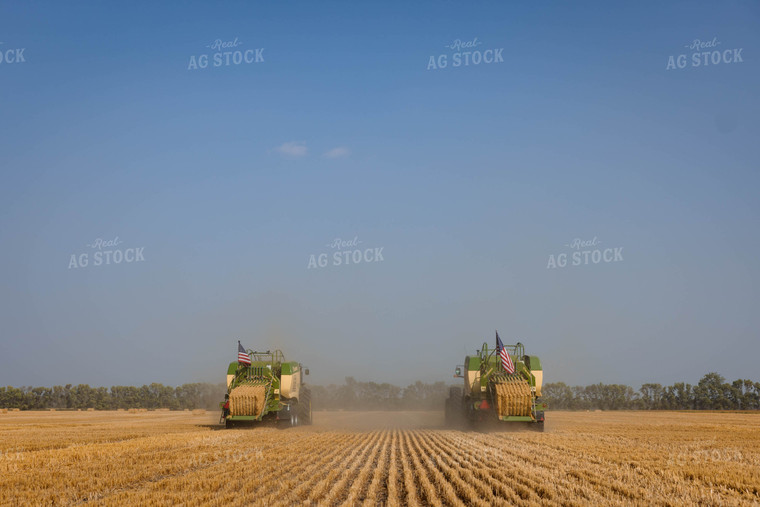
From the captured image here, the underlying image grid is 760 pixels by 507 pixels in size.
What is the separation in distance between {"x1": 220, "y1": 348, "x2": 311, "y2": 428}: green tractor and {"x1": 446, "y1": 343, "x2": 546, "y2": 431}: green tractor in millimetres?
8022

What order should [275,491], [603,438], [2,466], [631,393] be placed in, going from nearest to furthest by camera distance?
[275,491]
[2,466]
[603,438]
[631,393]

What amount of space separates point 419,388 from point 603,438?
80.0 m

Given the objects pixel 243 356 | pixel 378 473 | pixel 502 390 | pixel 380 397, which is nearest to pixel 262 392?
pixel 243 356

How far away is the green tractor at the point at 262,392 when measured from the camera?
24.4m

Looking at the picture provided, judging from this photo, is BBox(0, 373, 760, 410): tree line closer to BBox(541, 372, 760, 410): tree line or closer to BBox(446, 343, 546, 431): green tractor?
BBox(541, 372, 760, 410): tree line

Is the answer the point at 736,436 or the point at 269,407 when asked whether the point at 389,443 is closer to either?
the point at 269,407

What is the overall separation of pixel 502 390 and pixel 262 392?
402 inches

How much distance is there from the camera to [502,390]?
23.4 meters

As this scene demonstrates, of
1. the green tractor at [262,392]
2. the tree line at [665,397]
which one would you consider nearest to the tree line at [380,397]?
the tree line at [665,397]

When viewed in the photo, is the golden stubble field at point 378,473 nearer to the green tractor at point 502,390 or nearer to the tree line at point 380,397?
the green tractor at point 502,390

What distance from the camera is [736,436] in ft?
71.5

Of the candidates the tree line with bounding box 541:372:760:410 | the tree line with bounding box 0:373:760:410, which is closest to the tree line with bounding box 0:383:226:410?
the tree line with bounding box 0:373:760:410

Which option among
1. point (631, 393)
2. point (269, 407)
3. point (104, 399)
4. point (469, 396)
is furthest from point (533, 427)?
point (104, 399)

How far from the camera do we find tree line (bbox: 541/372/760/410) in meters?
73.9
